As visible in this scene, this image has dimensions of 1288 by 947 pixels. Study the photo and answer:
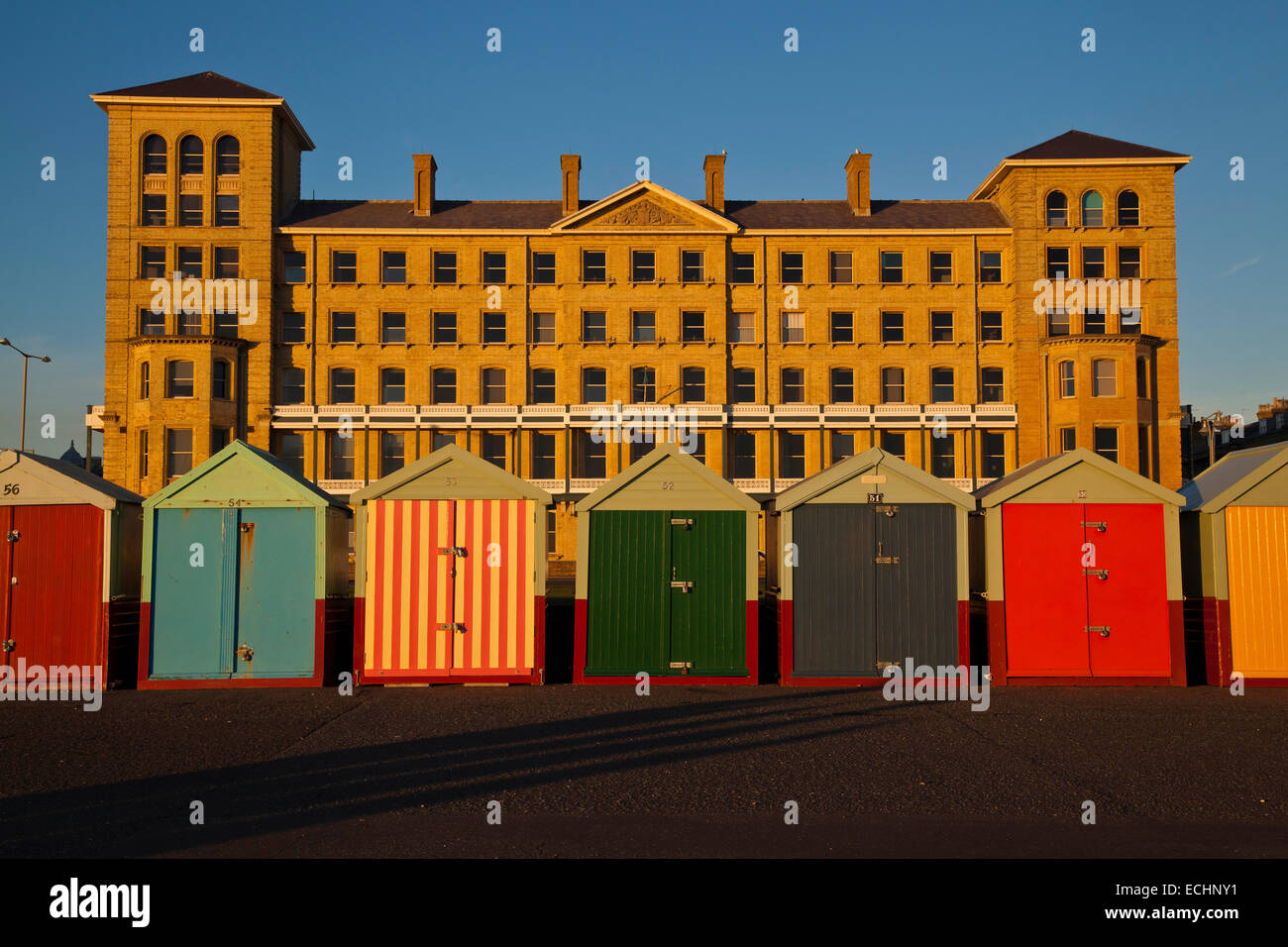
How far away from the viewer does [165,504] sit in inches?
590

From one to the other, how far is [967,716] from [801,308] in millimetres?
36534

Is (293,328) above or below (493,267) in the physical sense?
below

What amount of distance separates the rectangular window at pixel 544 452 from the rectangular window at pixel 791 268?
43.9ft

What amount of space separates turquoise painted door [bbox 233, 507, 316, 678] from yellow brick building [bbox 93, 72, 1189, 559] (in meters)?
28.8

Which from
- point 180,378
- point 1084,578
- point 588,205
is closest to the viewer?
point 1084,578

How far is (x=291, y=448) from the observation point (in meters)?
45.6

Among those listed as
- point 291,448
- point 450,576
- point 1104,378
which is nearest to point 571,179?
point 291,448

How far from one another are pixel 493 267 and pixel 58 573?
112ft

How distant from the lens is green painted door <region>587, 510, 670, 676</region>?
1487cm

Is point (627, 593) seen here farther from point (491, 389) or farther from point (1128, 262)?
point (1128, 262)

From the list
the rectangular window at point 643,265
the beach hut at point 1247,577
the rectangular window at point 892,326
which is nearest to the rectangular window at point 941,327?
the rectangular window at point 892,326

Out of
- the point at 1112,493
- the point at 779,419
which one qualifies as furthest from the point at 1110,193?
the point at 1112,493

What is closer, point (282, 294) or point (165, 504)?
point (165, 504)
